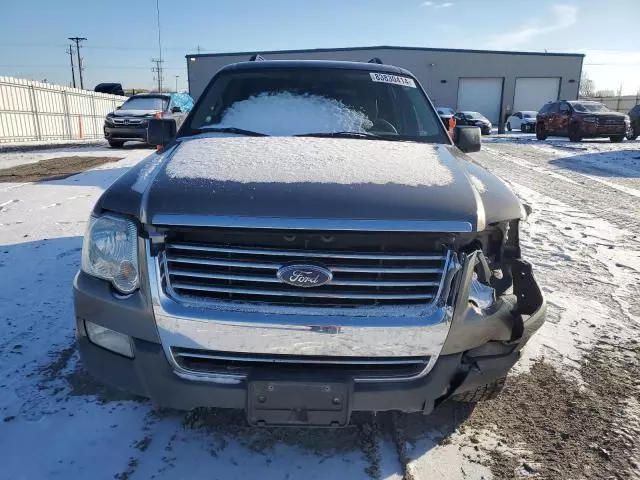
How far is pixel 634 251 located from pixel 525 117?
27.9 m

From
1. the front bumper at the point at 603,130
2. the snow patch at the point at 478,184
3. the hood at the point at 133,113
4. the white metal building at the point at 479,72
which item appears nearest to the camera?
the snow patch at the point at 478,184

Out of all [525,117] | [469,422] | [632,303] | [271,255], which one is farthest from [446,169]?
[525,117]

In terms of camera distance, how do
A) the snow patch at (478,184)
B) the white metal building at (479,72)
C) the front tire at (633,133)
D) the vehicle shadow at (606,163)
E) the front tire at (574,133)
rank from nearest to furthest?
the snow patch at (478,184) < the vehicle shadow at (606,163) < the front tire at (574,133) < the front tire at (633,133) < the white metal building at (479,72)

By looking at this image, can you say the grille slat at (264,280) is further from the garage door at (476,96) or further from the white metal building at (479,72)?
the garage door at (476,96)

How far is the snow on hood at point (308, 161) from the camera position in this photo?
2.11 meters

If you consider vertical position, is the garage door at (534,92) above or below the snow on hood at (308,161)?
above

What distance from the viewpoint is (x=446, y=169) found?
2.39 m

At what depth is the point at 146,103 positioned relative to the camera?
16031 mm

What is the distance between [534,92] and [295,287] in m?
50.3

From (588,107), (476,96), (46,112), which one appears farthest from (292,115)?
(476,96)

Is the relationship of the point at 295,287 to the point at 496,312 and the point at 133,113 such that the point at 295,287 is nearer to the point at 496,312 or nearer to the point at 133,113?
the point at 496,312

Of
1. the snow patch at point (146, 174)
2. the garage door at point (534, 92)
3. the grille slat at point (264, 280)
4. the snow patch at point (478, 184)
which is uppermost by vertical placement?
the garage door at point (534, 92)

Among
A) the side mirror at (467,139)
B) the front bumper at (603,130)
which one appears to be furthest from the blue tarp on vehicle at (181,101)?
the front bumper at (603,130)

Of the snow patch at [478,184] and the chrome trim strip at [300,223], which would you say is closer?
the chrome trim strip at [300,223]
